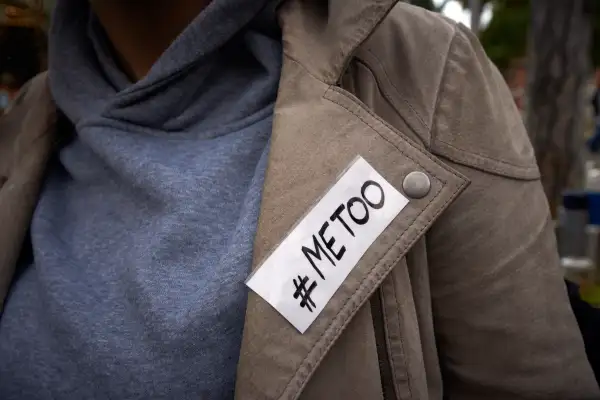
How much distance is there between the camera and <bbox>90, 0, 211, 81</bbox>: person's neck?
0.98 metres

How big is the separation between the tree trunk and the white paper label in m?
3.12

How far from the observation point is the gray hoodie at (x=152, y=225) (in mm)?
811

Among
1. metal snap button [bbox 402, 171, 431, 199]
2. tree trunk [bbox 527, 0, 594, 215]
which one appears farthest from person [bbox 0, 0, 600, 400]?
tree trunk [bbox 527, 0, 594, 215]

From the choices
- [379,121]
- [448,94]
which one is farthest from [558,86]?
[379,121]

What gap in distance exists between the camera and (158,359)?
0.81 m

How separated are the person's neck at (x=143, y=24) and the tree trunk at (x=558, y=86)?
10.0 ft

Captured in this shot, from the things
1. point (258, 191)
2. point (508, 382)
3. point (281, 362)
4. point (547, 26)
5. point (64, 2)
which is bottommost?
point (547, 26)

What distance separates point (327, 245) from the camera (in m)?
0.80

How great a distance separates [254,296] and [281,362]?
0.08m

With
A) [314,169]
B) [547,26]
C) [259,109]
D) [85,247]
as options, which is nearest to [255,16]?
[259,109]

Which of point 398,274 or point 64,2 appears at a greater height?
point 64,2

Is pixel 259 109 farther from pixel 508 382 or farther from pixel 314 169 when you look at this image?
pixel 508 382

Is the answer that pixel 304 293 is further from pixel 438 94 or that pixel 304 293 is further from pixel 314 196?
pixel 438 94

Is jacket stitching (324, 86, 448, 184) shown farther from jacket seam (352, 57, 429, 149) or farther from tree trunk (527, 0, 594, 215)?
tree trunk (527, 0, 594, 215)
